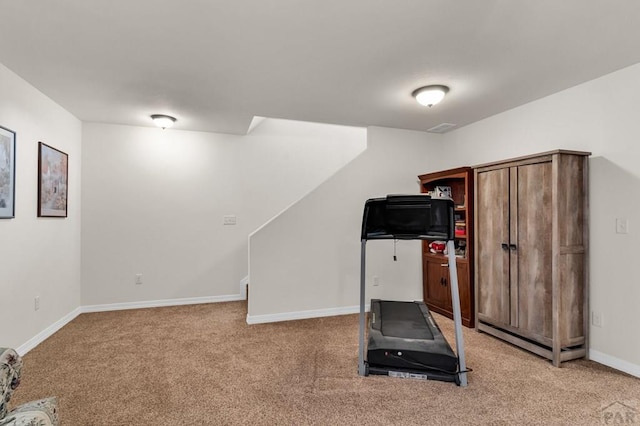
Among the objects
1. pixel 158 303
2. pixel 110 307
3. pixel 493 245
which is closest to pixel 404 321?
pixel 493 245

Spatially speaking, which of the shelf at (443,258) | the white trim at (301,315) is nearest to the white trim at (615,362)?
the shelf at (443,258)

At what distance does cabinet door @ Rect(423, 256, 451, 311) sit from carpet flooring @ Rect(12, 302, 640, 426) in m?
0.71

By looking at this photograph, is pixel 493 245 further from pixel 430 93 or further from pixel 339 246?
pixel 339 246

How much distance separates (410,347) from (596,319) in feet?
5.69

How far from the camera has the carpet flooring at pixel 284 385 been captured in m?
2.04

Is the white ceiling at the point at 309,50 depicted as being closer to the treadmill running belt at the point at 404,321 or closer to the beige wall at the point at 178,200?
the beige wall at the point at 178,200

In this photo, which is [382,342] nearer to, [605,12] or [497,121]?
[605,12]

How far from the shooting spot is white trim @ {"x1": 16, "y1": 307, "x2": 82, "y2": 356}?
9.69 feet

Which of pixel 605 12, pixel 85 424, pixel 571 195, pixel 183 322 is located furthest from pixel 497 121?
pixel 85 424

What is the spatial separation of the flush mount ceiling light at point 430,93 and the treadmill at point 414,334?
3.75 feet

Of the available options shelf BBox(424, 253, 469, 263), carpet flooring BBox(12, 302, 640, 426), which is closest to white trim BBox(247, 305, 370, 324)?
carpet flooring BBox(12, 302, 640, 426)

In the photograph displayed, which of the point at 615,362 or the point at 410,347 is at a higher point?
the point at 410,347

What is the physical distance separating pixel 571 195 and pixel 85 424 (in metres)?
3.96

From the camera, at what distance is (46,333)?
333cm
